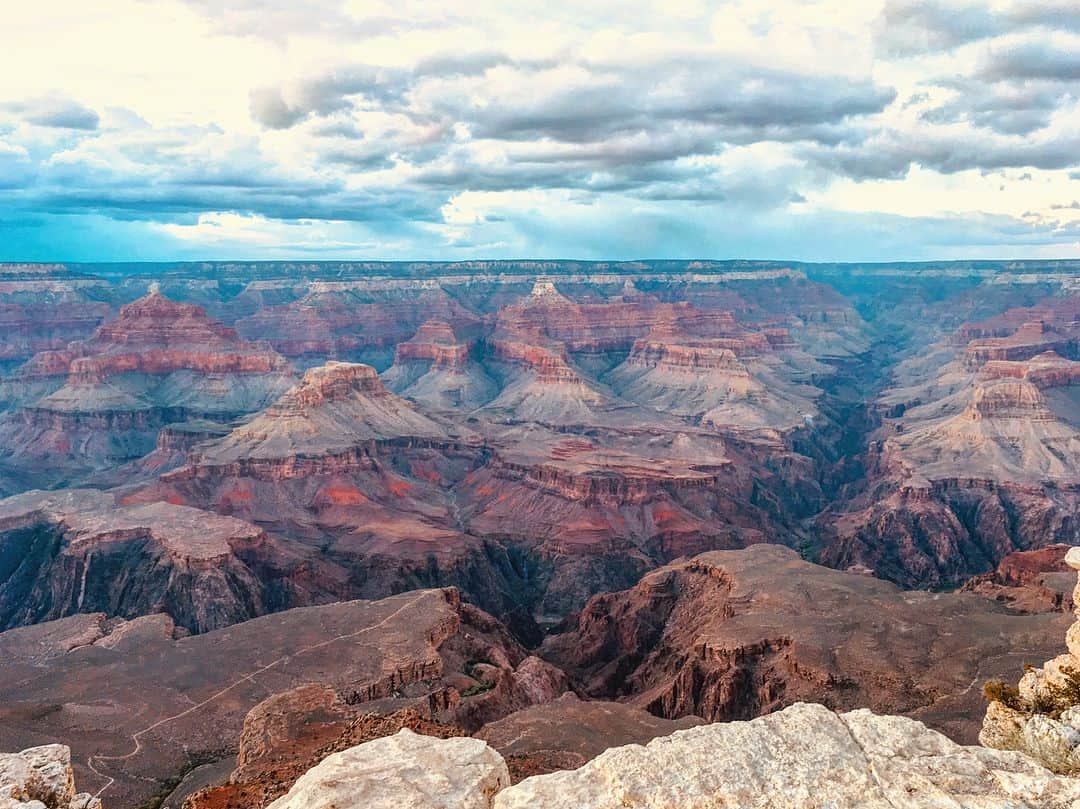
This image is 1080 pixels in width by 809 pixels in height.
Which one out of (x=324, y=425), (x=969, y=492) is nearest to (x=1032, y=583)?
(x=969, y=492)

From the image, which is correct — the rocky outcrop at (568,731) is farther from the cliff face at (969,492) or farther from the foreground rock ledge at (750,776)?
the cliff face at (969,492)

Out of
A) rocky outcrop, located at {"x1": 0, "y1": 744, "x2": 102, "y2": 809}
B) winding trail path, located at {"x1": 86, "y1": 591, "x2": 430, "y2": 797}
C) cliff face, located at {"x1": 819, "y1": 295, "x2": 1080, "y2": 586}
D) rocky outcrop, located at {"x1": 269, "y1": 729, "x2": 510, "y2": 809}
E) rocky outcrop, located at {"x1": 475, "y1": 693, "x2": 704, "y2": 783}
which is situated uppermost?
rocky outcrop, located at {"x1": 269, "y1": 729, "x2": 510, "y2": 809}

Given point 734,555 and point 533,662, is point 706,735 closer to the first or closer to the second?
point 533,662

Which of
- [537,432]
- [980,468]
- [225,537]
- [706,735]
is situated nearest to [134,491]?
[225,537]

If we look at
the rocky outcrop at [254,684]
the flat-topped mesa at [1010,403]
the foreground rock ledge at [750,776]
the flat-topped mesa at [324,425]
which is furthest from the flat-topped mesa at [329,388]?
the foreground rock ledge at [750,776]

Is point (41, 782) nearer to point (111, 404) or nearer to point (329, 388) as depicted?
point (329, 388)

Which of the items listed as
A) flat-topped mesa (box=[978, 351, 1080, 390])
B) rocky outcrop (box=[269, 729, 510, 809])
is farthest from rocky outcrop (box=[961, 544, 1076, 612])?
flat-topped mesa (box=[978, 351, 1080, 390])

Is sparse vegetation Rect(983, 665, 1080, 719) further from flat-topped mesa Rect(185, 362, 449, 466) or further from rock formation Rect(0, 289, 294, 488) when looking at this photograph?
rock formation Rect(0, 289, 294, 488)
